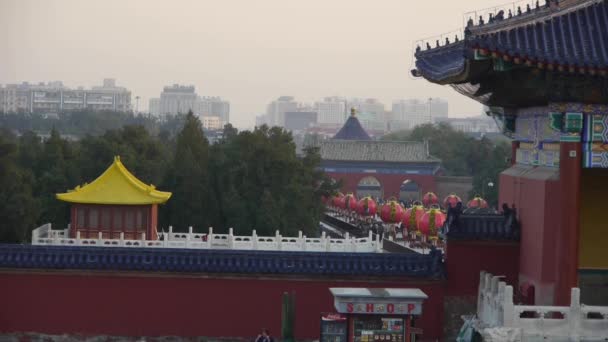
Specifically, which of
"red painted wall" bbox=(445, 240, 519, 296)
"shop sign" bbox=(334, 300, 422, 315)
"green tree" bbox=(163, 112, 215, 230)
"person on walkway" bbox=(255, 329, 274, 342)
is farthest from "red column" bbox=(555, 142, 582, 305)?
"green tree" bbox=(163, 112, 215, 230)

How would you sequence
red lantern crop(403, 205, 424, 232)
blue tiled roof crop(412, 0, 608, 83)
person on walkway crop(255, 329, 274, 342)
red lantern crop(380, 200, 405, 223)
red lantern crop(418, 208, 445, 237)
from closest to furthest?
blue tiled roof crop(412, 0, 608, 83), person on walkway crop(255, 329, 274, 342), red lantern crop(418, 208, 445, 237), red lantern crop(403, 205, 424, 232), red lantern crop(380, 200, 405, 223)

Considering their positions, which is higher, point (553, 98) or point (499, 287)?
point (553, 98)

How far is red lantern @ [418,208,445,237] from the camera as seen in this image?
46372 millimetres

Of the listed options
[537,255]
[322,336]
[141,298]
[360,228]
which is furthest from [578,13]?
[360,228]

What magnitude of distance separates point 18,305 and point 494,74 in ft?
26.2

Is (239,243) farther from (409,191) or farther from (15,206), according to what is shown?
(409,191)

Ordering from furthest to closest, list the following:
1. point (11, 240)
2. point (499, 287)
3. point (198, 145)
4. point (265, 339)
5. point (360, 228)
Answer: point (360, 228) < point (198, 145) < point (11, 240) < point (265, 339) < point (499, 287)

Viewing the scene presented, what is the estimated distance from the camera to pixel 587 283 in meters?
17.5

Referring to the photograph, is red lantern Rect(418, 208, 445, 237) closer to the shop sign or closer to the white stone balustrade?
the white stone balustrade

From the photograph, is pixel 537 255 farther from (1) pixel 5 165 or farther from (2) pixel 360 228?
(2) pixel 360 228

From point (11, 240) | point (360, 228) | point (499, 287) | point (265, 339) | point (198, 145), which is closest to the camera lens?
point (499, 287)

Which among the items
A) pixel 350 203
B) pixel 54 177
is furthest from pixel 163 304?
pixel 350 203

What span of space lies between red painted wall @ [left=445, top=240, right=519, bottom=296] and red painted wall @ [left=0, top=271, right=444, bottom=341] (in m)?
0.29

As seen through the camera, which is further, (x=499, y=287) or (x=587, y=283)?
(x=587, y=283)
